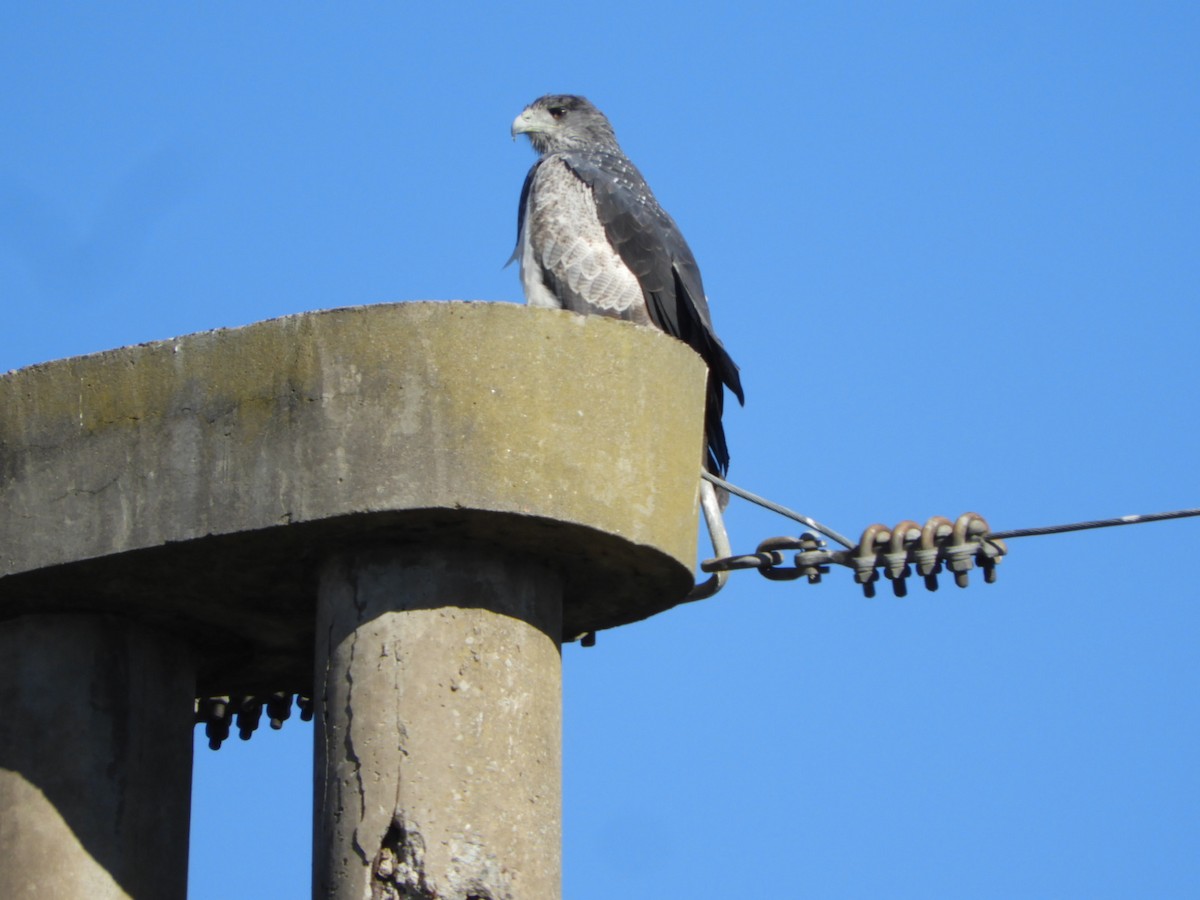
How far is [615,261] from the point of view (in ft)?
26.0

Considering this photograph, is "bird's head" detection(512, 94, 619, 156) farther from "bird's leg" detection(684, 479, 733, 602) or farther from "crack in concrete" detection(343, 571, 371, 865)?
"crack in concrete" detection(343, 571, 371, 865)

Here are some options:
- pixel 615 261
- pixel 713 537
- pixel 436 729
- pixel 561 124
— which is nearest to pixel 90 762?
pixel 436 729

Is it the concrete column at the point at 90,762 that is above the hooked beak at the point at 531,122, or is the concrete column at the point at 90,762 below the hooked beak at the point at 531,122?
below

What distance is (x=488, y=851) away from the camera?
498 cm

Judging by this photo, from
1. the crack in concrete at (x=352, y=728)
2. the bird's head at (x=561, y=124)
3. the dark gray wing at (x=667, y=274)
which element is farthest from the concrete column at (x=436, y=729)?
the bird's head at (x=561, y=124)

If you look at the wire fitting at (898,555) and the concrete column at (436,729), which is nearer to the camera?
the concrete column at (436,729)

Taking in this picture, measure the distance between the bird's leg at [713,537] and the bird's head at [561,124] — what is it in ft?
11.7

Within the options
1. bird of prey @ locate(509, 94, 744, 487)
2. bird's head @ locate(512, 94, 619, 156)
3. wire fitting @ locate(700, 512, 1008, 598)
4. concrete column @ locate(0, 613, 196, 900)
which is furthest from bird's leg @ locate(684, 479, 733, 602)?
bird's head @ locate(512, 94, 619, 156)

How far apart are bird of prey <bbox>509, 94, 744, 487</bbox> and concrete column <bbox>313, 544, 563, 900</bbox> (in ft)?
7.42

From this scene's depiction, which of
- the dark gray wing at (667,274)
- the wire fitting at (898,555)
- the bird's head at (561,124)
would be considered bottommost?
the wire fitting at (898,555)

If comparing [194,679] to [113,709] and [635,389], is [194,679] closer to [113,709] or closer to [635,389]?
[113,709]

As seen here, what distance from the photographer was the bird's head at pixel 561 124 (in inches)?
391

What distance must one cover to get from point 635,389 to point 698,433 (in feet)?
1.07

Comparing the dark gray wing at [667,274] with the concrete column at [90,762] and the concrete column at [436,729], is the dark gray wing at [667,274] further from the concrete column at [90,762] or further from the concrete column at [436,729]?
the concrete column at [90,762]
